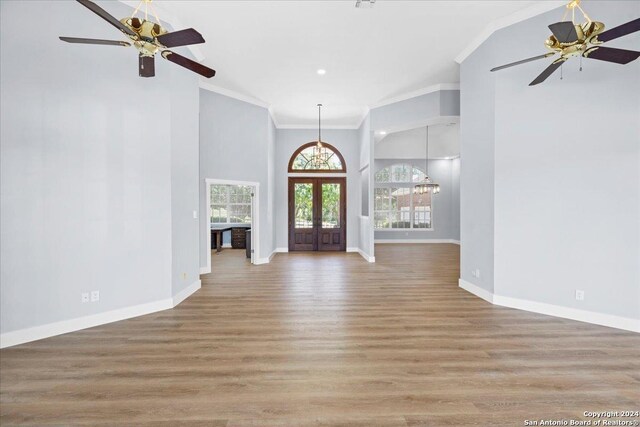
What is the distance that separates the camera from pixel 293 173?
9.48 m

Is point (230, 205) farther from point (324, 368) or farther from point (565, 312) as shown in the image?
point (565, 312)

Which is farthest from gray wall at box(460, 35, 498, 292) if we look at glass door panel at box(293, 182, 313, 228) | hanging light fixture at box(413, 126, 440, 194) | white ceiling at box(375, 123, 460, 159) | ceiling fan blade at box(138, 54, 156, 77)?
white ceiling at box(375, 123, 460, 159)

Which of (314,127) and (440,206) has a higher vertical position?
(314,127)

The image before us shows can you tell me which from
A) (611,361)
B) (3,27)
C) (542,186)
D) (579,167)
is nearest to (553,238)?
(542,186)

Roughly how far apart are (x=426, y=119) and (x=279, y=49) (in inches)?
138

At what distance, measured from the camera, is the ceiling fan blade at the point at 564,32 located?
2.43m

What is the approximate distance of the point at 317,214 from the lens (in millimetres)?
9555

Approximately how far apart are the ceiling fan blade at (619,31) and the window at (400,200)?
9.94 metres

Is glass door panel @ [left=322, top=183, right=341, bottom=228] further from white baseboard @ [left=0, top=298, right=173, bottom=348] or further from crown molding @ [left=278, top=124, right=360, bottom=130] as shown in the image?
white baseboard @ [left=0, top=298, right=173, bottom=348]

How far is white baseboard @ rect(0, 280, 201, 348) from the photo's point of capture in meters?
2.98

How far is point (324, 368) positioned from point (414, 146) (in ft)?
35.9

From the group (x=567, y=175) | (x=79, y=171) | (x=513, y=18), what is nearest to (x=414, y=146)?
(x=513, y=18)

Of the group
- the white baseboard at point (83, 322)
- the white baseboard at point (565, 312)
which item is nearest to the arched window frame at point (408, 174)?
the white baseboard at point (565, 312)

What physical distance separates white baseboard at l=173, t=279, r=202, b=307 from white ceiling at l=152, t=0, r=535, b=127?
3.80m
